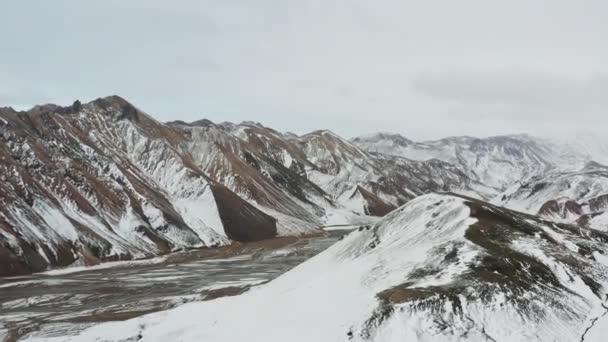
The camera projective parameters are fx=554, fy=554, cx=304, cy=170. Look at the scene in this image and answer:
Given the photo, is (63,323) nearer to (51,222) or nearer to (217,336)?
(217,336)

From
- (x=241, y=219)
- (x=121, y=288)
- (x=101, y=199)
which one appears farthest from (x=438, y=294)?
(x=241, y=219)

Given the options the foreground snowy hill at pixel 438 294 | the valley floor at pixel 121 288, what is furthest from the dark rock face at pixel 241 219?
the foreground snowy hill at pixel 438 294

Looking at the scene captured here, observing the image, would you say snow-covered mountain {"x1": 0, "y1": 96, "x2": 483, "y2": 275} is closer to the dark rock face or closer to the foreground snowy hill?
the dark rock face

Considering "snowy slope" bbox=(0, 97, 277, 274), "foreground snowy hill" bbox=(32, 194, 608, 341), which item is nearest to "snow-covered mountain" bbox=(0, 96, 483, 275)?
"snowy slope" bbox=(0, 97, 277, 274)

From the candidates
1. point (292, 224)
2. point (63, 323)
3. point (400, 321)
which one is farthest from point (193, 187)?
point (400, 321)

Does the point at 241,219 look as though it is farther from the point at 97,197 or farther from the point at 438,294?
the point at 438,294
